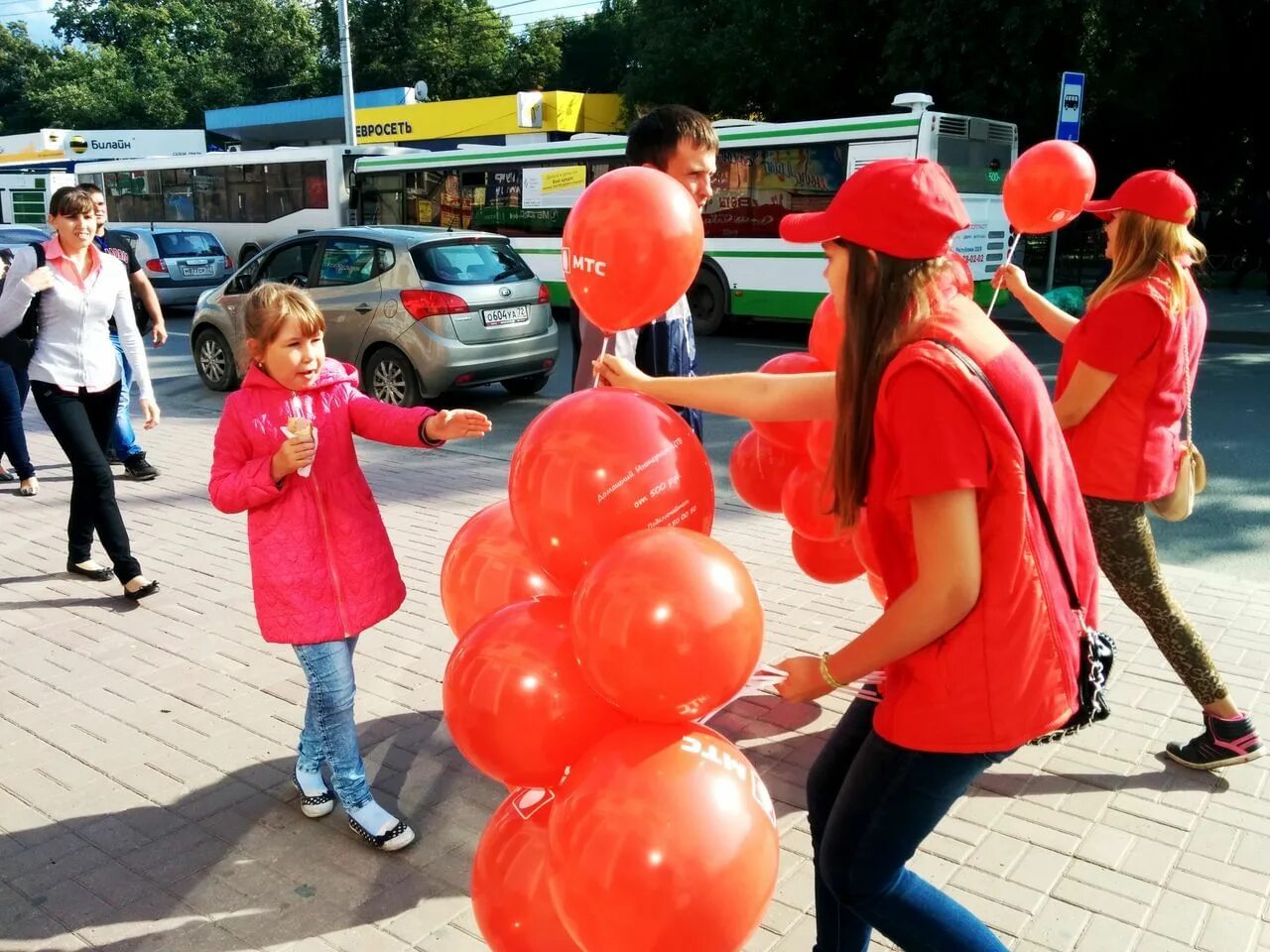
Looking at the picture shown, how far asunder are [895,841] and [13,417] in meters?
7.14

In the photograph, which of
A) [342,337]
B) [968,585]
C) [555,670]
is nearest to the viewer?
[968,585]

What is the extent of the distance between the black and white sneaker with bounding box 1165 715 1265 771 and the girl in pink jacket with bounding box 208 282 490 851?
102 inches

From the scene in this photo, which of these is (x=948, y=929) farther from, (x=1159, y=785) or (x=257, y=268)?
(x=257, y=268)

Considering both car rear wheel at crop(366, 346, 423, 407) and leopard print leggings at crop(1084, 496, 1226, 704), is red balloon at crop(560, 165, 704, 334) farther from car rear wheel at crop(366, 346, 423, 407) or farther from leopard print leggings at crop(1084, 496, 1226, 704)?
car rear wheel at crop(366, 346, 423, 407)

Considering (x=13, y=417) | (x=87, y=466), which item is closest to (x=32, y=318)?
(x=87, y=466)

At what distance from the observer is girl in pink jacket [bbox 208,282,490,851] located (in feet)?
9.68

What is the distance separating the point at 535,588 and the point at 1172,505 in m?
2.22

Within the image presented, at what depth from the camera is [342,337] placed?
32.9 ft

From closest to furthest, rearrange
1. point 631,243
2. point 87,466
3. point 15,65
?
1. point 631,243
2. point 87,466
3. point 15,65

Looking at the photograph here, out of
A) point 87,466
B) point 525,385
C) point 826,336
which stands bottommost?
point 525,385

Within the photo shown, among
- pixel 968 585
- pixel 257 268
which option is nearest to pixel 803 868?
pixel 968 585

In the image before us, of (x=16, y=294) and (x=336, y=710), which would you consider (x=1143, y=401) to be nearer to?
(x=336, y=710)

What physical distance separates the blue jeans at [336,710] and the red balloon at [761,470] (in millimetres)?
1290

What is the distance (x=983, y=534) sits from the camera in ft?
5.95
